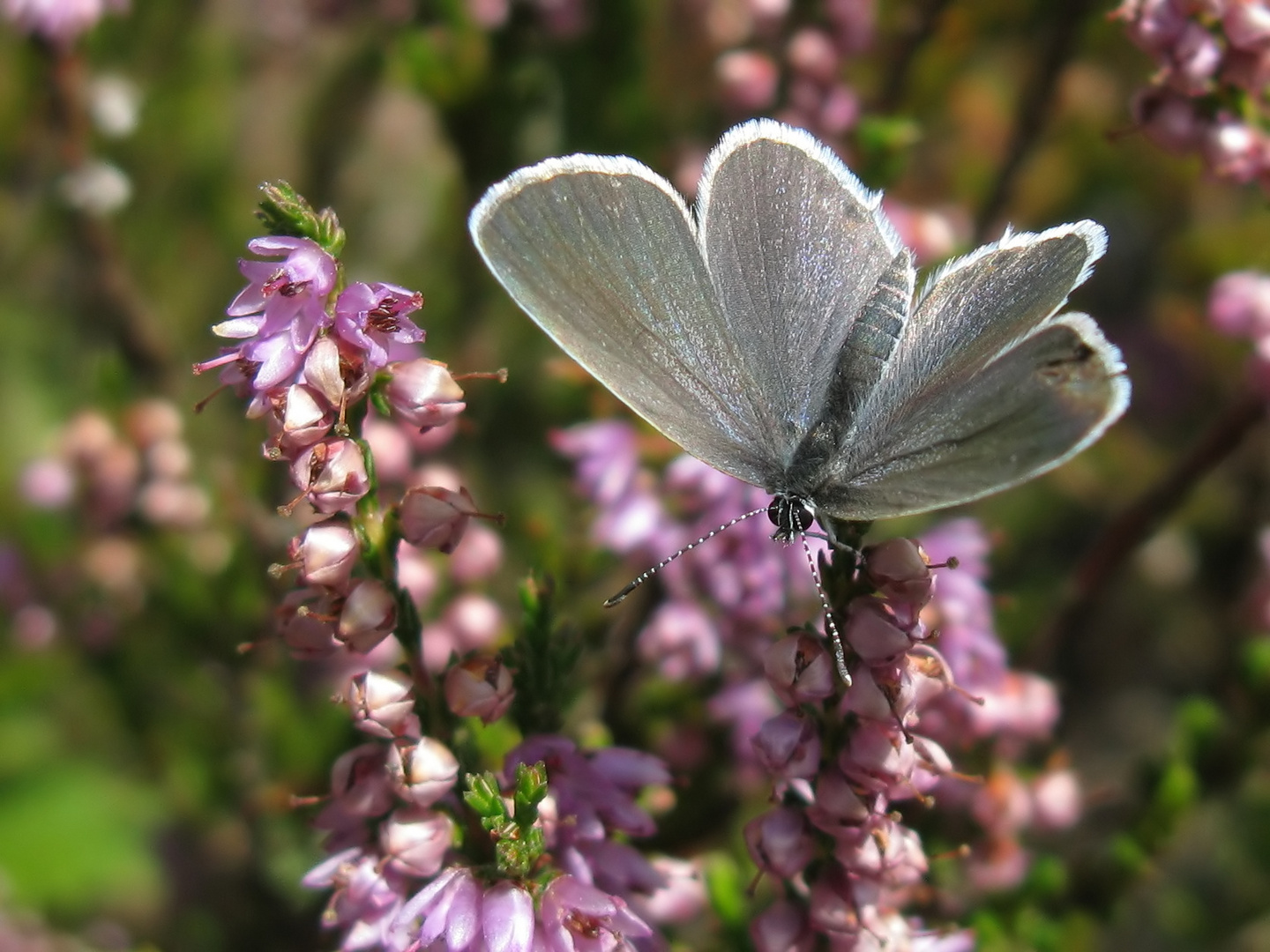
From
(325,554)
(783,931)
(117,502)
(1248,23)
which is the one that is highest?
(1248,23)

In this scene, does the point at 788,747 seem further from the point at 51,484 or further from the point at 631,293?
the point at 51,484

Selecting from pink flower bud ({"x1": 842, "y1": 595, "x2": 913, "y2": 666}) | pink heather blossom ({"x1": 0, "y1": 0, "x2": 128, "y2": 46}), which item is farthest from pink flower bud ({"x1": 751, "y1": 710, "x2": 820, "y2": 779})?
pink heather blossom ({"x1": 0, "y1": 0, "x2": 128, "y2": 46})

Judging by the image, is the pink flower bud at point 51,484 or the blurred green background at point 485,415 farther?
the pink flower bud at point 51,484

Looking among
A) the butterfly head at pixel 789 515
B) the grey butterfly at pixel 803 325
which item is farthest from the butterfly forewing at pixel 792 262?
the butterfly head at pixel 789 515

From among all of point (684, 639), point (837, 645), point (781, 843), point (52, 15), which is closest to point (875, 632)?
point (837, 645)

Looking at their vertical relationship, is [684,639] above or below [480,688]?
below

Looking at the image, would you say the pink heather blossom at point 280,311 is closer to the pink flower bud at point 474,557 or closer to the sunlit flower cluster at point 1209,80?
the pink flower bud at point 474,557

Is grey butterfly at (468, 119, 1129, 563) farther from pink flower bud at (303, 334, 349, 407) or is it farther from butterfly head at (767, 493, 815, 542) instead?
pink flower bud at (303, 334, 349, 407)
